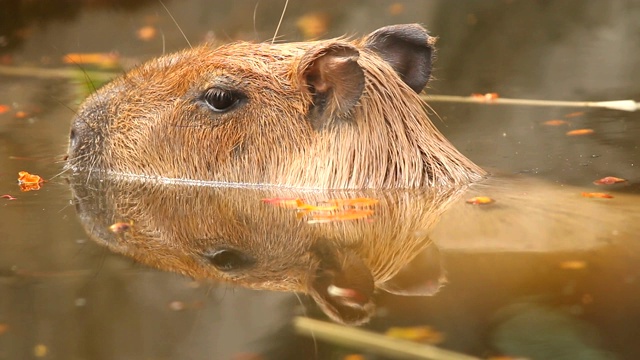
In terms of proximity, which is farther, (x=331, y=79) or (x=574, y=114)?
(x=574, y=114)

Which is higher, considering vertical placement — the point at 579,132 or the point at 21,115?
the point at 21,115

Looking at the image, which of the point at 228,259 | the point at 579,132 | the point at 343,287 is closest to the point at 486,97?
the point at 579,132

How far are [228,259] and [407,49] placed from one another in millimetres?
1962

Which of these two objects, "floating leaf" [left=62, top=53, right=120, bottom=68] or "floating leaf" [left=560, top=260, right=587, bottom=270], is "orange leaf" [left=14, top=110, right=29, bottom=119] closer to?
"floating leaf" [left=62, top=53, right=120, bottom=68]

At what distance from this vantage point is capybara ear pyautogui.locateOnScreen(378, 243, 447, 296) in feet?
10.3

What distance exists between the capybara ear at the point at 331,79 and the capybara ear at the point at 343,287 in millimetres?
1106

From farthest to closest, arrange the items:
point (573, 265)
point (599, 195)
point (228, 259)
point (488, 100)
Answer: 1. point (488, 100)
2. point (599, 195)
3. point (228, 259)
4. point (573, 265)

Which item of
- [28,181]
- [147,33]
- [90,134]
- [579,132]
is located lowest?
[579,132]

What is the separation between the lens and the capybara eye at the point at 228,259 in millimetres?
3449

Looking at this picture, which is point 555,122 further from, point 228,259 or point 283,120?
point 228,259

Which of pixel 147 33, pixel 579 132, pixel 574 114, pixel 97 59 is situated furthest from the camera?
pixel 147 33

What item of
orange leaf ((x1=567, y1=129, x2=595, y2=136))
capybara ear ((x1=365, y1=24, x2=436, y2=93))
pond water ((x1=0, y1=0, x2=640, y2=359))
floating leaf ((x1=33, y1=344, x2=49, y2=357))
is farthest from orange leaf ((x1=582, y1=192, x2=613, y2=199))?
floating leaf ((x1=33, y1=344, x2=49, y2=357))

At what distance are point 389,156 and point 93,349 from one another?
232cm

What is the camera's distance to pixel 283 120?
15.6 ft
